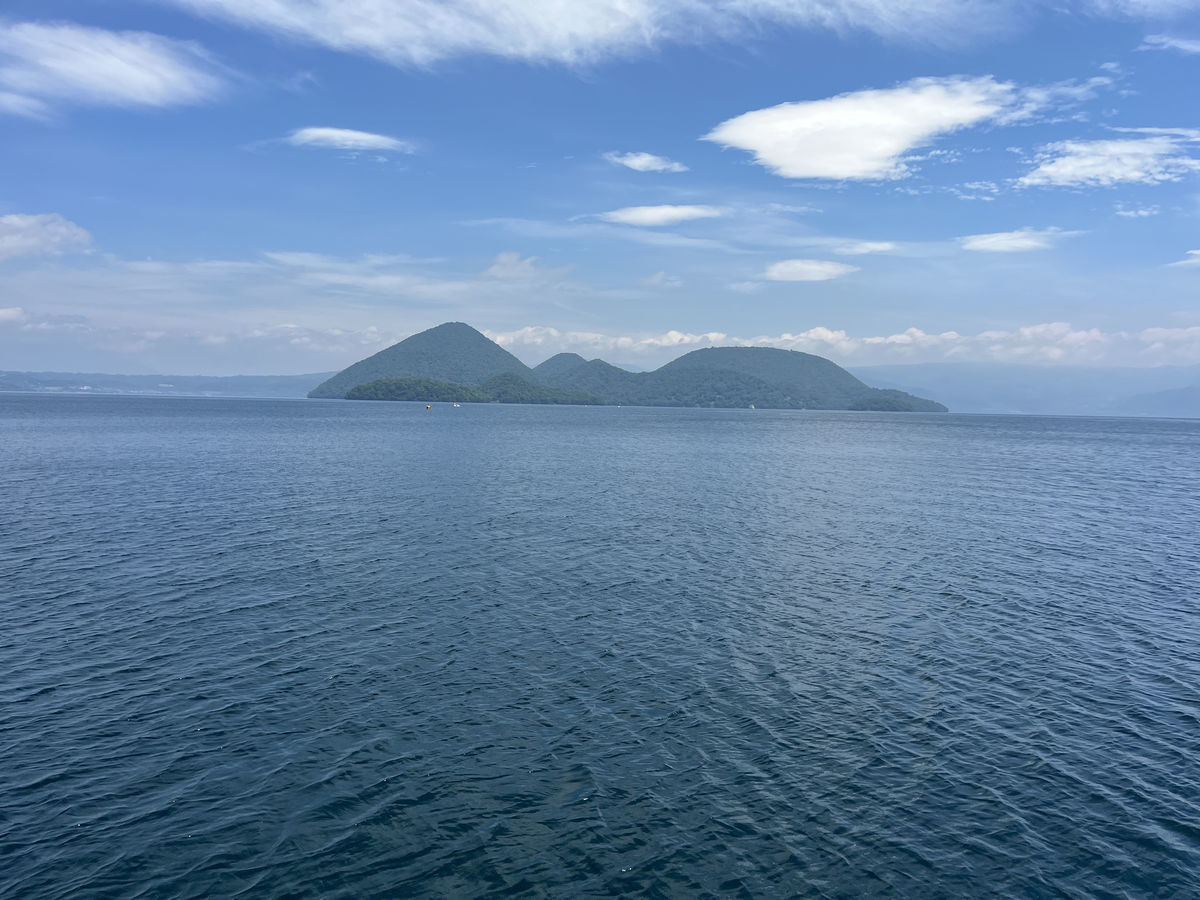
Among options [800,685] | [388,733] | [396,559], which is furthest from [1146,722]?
[396,559]

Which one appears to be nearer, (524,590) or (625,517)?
(524,590)

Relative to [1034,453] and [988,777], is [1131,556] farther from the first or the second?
[1034,453]

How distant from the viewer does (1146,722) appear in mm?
29719

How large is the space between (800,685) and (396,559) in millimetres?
33931

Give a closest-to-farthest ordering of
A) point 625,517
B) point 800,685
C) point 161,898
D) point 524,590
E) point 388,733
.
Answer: point 161,898
point 388,733
point 800,685
point 524,590
point 625,517

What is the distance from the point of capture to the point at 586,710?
29.6 m

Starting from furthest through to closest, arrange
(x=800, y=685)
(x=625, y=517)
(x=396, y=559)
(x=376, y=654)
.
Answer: (x=625, y=517) < (x=396, y=559) < (x=376, y=654) < (x=800, y=685)

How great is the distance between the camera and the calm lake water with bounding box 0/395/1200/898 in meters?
20.6

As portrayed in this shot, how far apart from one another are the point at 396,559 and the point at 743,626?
2855 centimetres

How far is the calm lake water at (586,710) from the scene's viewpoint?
67.7 feet

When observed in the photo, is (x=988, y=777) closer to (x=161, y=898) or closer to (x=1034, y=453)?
(x=161, y=898)

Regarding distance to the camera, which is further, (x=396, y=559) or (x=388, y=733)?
(x=396, y=559)

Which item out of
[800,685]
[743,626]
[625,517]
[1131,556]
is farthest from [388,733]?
[1131,556]

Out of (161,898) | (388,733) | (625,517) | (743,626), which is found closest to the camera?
(161,898)
